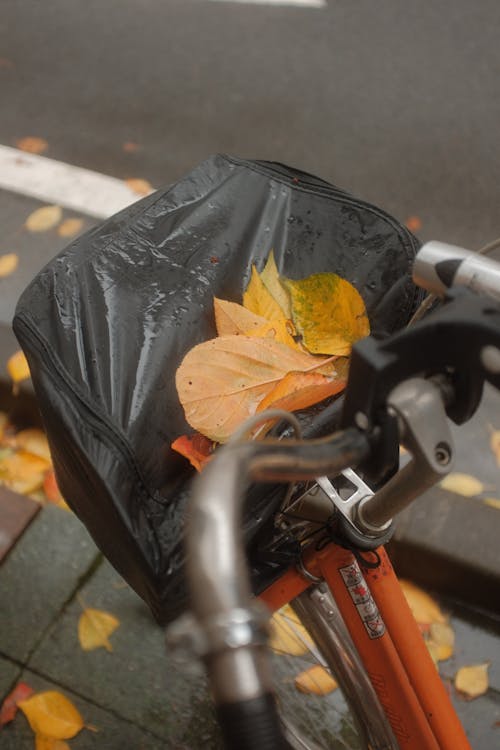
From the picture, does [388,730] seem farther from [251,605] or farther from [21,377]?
[21,377]

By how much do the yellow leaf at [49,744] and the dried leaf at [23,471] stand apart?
0.78 m

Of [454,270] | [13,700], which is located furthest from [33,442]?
[454,270]

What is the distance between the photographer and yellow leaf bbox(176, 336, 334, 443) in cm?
117

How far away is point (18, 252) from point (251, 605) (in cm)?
289

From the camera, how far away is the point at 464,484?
96.7 inches

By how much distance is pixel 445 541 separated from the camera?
217 centimetres

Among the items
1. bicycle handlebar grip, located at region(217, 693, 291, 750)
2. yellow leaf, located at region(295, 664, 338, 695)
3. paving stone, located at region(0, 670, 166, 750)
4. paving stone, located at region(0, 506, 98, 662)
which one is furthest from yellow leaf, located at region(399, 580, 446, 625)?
bicycle handlebar grip, located at region(217, 693, 291, 750)

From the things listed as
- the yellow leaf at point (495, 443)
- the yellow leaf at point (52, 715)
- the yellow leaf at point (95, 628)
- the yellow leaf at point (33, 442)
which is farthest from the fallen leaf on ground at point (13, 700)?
the yellow leaf at point (495, 443)

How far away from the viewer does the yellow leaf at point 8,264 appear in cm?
309

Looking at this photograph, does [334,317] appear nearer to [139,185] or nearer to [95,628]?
[95,628]

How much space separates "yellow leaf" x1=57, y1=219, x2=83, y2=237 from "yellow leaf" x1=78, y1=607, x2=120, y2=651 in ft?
5.51

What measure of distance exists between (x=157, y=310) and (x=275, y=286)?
0.22 metres

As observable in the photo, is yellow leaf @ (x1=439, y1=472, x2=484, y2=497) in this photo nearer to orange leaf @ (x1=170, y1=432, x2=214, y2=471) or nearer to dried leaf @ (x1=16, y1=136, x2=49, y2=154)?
orange leaf @ (x1=170, y1=432, x2=214, y2=471)

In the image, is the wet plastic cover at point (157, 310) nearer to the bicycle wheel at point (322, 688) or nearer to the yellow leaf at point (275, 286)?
the yellow leaf at point (275, 286)
